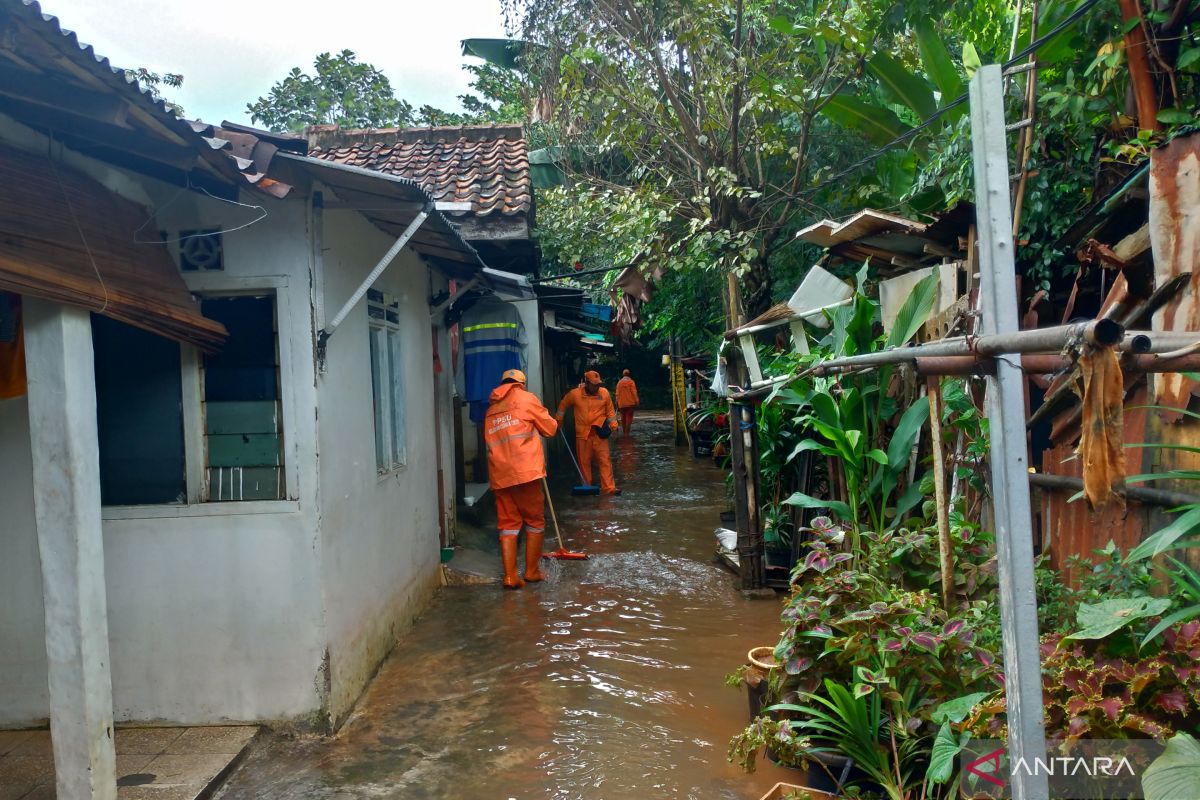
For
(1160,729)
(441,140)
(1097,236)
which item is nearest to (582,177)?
(441,140)

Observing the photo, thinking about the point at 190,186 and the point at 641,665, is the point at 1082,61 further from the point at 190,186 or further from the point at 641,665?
the point at 190,186

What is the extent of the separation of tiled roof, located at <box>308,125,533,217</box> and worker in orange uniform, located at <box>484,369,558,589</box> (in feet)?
5.80

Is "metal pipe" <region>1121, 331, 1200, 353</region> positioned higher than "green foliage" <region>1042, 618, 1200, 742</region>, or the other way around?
"metal pipe" <region>1121, 331, 1200, 353</region>

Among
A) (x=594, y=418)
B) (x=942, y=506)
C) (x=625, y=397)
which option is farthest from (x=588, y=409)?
Result: (x=942, y=506)

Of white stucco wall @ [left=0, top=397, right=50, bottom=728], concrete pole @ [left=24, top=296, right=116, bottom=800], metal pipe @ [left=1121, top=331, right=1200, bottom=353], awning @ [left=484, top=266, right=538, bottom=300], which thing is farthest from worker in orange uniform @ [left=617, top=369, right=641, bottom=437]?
metal pipe @ [left=1121, top=331, right=1200, bottom=353]

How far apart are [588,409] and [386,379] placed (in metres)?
6.78

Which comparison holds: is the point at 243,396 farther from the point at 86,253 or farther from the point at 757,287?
the point at 757,287

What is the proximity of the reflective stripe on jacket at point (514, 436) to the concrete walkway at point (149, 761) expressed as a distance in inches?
148

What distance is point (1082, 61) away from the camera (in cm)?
558

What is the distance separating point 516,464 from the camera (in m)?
8.20

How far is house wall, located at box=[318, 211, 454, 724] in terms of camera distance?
16.7 feet

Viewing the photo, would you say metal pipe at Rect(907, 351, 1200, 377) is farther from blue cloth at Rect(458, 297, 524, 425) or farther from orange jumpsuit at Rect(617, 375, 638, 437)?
orange jumpsuit at Rect(617, 375, 638, 437)

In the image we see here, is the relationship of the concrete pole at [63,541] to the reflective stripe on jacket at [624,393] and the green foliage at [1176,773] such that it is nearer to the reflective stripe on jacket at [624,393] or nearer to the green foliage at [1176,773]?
the green foliage at [1176,773]

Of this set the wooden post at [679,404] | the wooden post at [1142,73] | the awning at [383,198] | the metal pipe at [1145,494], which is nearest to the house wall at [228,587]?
the awning at [383,198]
